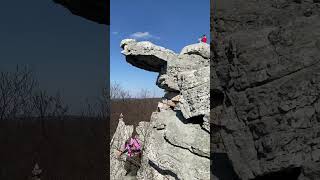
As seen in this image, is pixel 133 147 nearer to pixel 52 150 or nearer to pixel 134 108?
pixel 52 150

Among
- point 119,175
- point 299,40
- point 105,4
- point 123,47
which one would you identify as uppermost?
point 123,47

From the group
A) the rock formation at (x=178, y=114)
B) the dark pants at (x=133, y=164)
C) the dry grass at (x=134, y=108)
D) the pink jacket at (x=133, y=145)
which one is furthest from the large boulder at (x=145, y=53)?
the dry grass at (x=134, y=108)

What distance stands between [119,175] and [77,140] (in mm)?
5126

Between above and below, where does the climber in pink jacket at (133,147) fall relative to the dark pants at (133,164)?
above

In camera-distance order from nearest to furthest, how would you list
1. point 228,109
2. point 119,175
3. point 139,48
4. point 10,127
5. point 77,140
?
point 10,127
point 77,140
point 228,109
point 139,48
point 119,175

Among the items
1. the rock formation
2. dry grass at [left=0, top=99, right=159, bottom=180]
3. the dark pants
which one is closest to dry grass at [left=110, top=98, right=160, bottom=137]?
the dark pants

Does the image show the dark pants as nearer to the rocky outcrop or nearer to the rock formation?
the rock formation

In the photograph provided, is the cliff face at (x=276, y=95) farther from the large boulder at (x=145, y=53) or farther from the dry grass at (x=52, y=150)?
the large boulder at (x=145, y=53)

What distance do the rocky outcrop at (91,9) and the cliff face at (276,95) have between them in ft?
2.77

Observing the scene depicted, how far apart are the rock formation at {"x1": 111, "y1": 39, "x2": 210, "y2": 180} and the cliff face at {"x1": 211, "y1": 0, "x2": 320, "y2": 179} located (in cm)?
224

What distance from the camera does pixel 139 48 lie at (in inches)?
228

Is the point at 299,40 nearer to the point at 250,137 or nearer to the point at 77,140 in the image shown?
the point at 250,137

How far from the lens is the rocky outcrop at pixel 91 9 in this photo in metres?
2.04

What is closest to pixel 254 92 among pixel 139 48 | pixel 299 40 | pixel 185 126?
pixel 299 40
